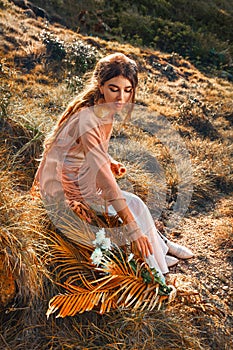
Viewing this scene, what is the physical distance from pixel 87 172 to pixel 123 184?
52.1 inches

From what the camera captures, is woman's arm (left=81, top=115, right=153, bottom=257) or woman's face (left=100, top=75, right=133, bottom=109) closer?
woman's arm (left=81, top=115, right=153, bottom=257)

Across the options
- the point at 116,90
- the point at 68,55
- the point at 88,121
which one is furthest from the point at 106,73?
the point at 68,55

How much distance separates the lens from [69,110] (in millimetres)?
2641

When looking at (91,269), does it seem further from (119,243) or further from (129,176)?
(129,176)

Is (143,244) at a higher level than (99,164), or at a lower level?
lower

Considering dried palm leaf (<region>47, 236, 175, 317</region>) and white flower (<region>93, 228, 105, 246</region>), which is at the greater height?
white flower (<region>93, 228, 105, 246</region>)

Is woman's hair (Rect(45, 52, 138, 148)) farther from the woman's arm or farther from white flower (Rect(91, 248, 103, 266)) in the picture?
white flower (Rect(91, 248, 103, 266))

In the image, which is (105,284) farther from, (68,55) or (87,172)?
(68,55)

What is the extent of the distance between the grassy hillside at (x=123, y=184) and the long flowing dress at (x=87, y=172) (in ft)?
0.63

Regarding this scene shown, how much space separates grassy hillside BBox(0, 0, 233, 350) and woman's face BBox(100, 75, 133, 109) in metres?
0.77

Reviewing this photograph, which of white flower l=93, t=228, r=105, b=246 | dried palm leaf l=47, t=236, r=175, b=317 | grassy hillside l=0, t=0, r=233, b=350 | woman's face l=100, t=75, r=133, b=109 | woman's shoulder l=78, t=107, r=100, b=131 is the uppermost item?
woman's face l=100, t=75, r=133, b=109

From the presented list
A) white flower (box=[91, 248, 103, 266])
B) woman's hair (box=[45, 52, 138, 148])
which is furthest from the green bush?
white flower (box=[91, 248, 103, 266])

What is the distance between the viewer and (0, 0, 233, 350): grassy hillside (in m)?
2.14

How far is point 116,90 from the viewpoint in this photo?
2467 millimetres
